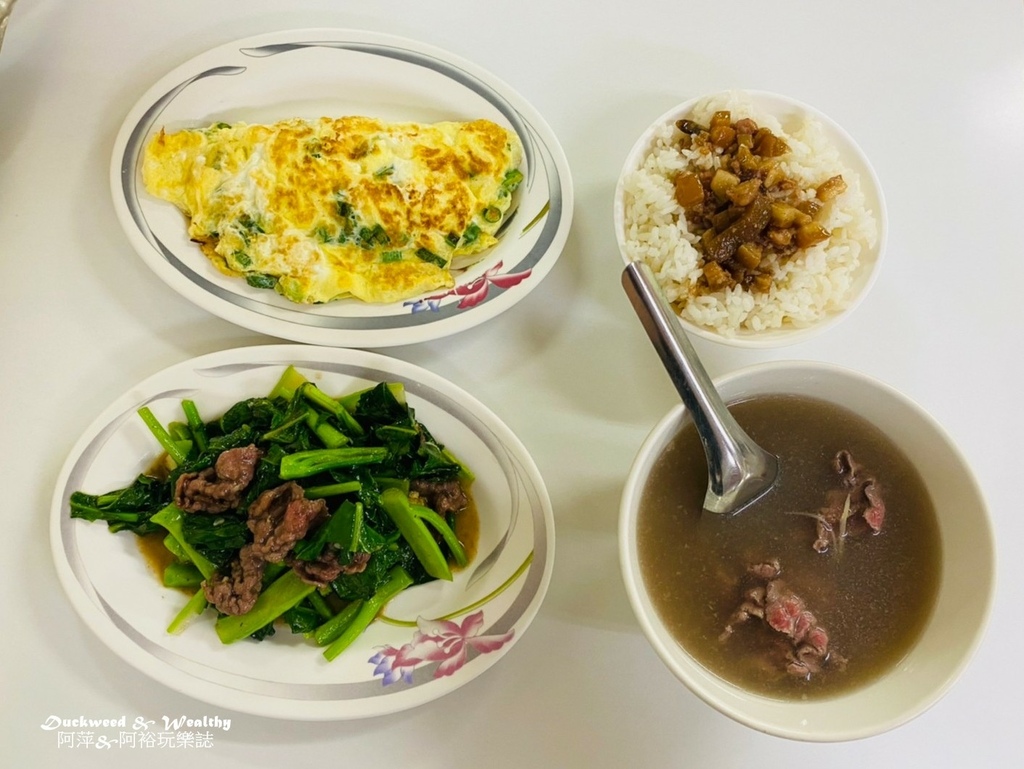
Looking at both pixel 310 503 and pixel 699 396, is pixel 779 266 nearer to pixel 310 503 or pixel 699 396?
pixel 699 396

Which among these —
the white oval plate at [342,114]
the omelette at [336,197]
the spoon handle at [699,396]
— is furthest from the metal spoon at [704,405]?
the omelette at [336,197]

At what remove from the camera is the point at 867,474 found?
165cm

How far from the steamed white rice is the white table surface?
0.91 feet

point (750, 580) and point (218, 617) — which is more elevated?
point (750, 580)

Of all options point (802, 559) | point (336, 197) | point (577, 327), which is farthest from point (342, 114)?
point (802, 559)

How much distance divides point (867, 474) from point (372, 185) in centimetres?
154

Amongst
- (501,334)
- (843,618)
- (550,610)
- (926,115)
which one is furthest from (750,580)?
(926,115)

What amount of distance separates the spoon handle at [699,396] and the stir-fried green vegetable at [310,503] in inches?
28.7

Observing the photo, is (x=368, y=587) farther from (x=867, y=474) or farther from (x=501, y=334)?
(x=867, y=474)

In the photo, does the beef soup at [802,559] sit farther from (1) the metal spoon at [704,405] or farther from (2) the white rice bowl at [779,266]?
(2) the white rice bowl at [779,266]

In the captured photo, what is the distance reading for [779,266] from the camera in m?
1.85

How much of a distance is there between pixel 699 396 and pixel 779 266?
0.56 meters

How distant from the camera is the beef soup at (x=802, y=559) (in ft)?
5.21

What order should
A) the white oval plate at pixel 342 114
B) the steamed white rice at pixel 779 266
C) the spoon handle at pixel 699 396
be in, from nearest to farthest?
the spoon handle at pixel 699 396 < the steamed white rice at pixel 779 266 < the white oval plate at pixel 342 114
